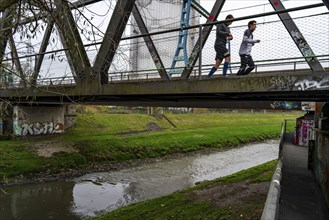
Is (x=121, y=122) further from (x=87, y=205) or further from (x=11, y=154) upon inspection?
(x=87, y=205)

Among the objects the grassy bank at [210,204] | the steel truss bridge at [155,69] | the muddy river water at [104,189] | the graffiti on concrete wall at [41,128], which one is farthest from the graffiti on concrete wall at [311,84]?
the graffiti on concrete wall at [41,128]

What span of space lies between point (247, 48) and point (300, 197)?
149 inches

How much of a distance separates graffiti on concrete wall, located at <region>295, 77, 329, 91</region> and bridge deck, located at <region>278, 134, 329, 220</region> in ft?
8.11

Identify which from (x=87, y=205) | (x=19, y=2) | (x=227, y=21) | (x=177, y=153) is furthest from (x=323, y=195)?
(x=177, y=153)

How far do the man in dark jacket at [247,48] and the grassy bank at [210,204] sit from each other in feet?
11.8

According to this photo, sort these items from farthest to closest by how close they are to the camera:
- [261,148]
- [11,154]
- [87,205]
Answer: [261,148] < [11,154] < [87,205]

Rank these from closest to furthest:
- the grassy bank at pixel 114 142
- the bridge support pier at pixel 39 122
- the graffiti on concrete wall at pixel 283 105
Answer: the graffiti on concrete wall at pixel 283 105
the grassy bank at pixel 114 142
the bridge support pier at pixel 39 122

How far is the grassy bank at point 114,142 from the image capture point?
22.0 m

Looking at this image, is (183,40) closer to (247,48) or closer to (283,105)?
(247,48)

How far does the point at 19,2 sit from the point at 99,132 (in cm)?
2878

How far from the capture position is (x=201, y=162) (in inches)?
1053

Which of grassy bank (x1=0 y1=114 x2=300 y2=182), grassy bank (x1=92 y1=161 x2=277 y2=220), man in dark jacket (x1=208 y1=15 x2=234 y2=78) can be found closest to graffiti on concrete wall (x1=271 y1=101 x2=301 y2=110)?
grassy bank (x1=92 y1=161 x2=277 y2=220)

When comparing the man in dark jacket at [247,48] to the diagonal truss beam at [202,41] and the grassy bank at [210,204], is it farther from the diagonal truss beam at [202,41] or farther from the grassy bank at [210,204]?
the grassy bank at [210,204]

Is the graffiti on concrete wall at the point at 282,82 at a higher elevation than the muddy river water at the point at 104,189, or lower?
higher
